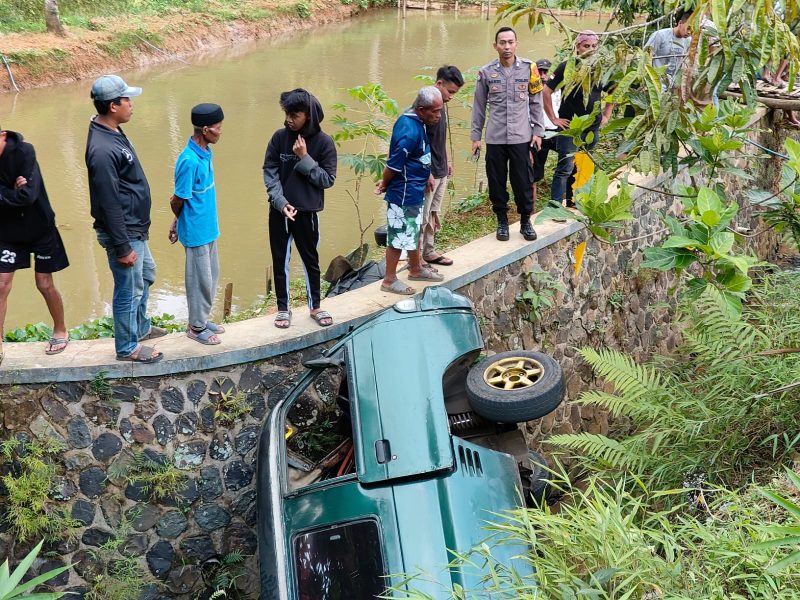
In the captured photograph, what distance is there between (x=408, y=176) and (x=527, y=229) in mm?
1594

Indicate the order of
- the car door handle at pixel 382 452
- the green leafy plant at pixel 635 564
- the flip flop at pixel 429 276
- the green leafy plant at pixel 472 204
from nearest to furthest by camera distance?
the green leafy plant at pixel 635 564, the car door handle at pixel 382 452, the flip flop at pixel 429 276, the green leafy plant at pixel 472 204

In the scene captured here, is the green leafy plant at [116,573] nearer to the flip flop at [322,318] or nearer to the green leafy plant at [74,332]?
the green leafy plant at [74,332]

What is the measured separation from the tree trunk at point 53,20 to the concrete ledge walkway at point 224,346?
14584 millimetres

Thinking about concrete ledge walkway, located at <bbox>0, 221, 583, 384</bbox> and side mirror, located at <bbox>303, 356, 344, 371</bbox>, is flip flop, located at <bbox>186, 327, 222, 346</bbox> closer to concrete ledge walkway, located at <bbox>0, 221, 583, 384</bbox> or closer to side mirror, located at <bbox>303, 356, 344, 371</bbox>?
concrete ledge walkway, located at <bbox>0, 221, 583, 384</bbox>

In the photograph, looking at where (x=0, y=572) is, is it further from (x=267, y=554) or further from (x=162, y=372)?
(x=162, y=372)

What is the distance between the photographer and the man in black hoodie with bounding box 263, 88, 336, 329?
207 inches

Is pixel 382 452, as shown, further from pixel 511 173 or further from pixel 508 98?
pixel 508 98

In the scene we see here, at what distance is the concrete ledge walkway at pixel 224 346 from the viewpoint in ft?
16.0

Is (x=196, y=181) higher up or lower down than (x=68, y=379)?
higher up

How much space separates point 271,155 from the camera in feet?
17.8

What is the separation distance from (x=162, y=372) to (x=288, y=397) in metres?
0.83

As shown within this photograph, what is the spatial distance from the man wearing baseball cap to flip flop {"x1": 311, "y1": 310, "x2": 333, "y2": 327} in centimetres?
108

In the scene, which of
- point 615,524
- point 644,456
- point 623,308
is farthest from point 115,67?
point 615,524

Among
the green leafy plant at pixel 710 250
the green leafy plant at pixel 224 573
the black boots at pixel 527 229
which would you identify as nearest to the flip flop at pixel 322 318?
the green leafy plant at pixel 224 573
